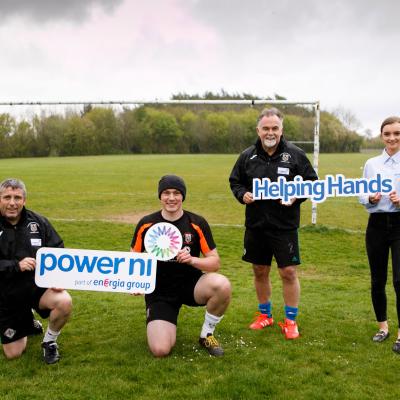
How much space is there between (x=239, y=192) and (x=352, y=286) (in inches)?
131

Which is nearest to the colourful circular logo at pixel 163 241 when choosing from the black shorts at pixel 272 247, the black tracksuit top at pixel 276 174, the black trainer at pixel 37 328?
the black tracksuit top at pixel 276 174

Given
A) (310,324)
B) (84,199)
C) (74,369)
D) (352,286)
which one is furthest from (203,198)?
(74,369)

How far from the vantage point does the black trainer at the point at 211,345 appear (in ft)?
13.8

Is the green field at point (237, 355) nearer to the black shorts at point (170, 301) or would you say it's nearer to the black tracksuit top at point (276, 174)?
the black shorts at point (170, 301)

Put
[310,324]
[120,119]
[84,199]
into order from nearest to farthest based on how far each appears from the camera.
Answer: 1. [310,324]
2. [84,199]
3. [120,119]

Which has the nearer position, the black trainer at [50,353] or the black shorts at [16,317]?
the black trainer at [50,353]

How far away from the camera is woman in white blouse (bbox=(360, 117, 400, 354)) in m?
4.30

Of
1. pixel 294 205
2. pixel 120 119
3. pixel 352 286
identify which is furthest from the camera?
pixel 120 119

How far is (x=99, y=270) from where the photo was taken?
4.19 meters

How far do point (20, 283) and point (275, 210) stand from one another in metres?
2.54

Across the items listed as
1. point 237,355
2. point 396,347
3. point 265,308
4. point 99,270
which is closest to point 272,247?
point 265,308

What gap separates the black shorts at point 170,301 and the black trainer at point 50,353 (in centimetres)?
85

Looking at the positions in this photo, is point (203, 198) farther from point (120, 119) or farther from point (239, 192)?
A: point (239, 192)

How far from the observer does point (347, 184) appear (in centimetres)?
477
